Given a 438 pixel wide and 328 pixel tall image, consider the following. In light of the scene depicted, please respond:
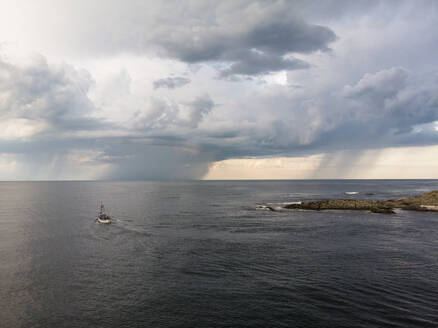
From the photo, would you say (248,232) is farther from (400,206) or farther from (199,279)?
(400,206)

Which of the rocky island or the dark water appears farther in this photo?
the rocky island

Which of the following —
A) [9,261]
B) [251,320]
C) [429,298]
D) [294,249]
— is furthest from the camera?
[294,249]

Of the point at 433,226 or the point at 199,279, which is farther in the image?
the point at 433,226

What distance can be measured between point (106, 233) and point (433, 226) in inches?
3167

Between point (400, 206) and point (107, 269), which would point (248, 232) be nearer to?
point (107, 269)

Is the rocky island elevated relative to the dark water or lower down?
elevated

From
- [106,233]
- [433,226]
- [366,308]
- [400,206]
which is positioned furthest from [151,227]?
[400,206]

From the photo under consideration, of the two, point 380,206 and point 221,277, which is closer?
point 221,277

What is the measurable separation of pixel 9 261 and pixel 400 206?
122 meters

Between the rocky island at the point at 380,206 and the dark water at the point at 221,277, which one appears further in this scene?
the rocky island at the point at 380,206

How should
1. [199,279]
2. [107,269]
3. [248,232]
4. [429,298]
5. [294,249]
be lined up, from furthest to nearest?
[248,232] < [294,249] < [107,269] < [199,279] < [429,298]

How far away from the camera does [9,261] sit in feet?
164

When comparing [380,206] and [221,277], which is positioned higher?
[380,206]

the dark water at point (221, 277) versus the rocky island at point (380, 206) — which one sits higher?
the rocky island at point (380, 206)
